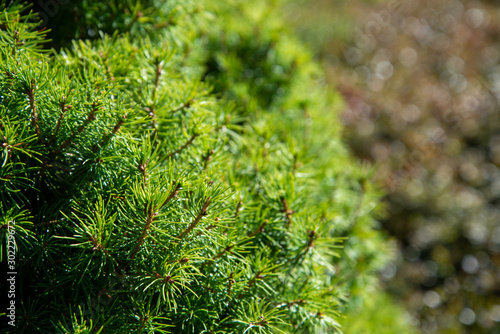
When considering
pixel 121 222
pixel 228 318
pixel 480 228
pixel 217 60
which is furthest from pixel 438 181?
pixel 121 222

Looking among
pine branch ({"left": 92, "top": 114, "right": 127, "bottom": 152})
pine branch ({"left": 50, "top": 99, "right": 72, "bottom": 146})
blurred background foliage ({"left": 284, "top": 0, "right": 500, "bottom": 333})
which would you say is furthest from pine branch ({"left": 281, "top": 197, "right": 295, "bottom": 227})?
blurred background foliage ({"left": 284, "top": 0, "right": 500, "bottom": 333})

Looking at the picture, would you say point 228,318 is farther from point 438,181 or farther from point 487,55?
point 487,55

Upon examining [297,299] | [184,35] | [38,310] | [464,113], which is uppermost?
[184,35]

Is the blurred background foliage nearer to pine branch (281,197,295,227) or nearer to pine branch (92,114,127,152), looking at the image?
pine branch (281,197,295,227)

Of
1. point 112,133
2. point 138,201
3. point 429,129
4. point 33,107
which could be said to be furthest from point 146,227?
point 429,129

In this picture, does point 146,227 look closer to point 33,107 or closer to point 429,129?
point 33,107

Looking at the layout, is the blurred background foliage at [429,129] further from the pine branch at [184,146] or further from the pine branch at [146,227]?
the pine branch at [146,227]
